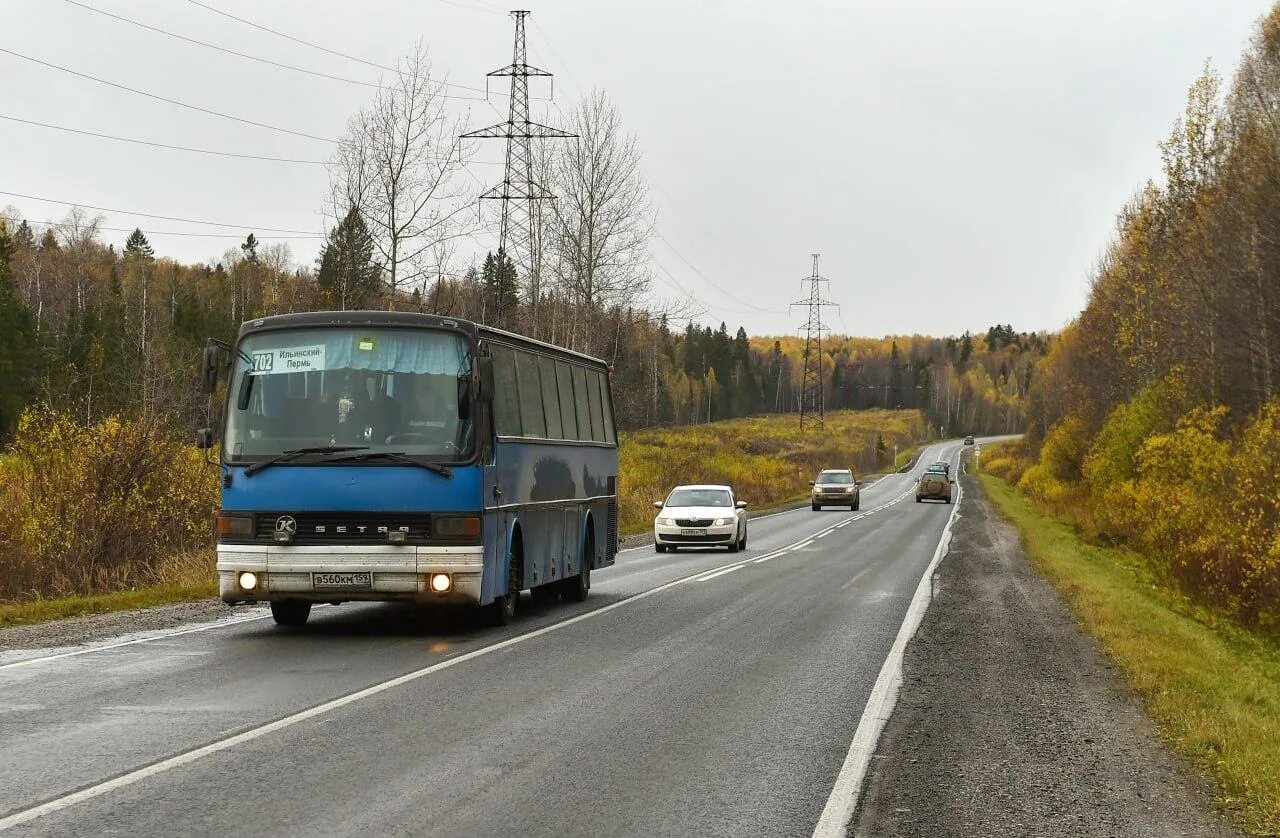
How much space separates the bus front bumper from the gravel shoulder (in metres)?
4.49

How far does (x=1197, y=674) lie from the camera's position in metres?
12.2

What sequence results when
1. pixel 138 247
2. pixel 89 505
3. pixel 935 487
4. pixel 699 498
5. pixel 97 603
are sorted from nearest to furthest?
pixel 97 603 → pixel 89 505 → pixel 699 498 → pixel 935 487 → pixel 138 247

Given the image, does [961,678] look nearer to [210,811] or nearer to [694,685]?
[694,685]

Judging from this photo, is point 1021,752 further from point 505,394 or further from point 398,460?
point 505,394

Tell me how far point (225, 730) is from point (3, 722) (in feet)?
4.73

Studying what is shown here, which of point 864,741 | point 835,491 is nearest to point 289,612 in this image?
point 864,741

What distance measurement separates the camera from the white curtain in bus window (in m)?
15.3

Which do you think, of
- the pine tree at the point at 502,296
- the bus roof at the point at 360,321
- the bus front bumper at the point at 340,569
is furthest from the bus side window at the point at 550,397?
the pine tree at the point at 502,296

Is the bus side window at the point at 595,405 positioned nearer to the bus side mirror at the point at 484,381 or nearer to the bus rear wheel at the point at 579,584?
the bus rear wheel at the point at 579,584

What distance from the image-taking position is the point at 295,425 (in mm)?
13148

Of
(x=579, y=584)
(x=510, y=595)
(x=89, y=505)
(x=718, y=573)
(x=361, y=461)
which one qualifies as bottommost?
(x=718, y=573)

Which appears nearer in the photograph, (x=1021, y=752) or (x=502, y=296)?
(x=1021, y=752)

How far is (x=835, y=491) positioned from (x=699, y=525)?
98.1 feet

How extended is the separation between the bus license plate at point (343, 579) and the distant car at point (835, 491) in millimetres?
48272
